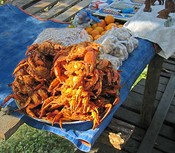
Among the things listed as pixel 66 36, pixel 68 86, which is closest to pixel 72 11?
pixel 66 36

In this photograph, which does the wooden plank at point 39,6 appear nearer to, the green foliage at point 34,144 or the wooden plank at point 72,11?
the wooden plank at point 72,11

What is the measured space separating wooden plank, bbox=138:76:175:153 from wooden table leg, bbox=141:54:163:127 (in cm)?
12

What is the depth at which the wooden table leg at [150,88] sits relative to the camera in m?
3.09

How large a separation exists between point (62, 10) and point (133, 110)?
1771mm

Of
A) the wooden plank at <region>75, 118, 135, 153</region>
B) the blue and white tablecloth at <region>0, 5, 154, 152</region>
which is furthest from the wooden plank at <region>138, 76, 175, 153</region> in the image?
the wooden plank at <region>75, 118, 135, 153</region>

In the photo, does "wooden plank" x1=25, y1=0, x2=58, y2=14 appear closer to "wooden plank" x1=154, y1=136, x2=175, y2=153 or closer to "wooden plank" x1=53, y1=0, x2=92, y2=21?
"wooden plank" x1=53, y1=0, x2=92, y2=21

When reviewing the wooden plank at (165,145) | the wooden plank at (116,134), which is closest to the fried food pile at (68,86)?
the wooden plank at (116,134)

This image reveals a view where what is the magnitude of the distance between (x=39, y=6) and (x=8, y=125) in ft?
8.39

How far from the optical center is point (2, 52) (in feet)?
9.72

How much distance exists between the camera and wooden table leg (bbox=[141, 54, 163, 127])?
10.2 feet

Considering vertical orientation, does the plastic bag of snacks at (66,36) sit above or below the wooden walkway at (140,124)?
above

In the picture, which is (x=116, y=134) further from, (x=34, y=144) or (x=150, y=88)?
(x=34, y=144)

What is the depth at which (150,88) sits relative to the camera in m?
3.38

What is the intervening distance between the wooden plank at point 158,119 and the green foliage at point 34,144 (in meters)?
1.03
